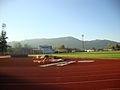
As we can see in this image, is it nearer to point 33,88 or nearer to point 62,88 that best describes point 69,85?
point 62,88

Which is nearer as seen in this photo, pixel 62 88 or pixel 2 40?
pixel 62 88

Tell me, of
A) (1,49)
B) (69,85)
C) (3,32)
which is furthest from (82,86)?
(3,32)

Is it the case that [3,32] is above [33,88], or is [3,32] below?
above

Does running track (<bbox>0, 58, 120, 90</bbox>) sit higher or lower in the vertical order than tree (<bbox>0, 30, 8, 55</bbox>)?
lower

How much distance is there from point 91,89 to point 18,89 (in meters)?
3.05

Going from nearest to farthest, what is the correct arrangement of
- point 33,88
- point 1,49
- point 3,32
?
point 33,88
point 1,49
point 3,32

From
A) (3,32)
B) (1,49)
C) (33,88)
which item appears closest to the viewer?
(33,88)

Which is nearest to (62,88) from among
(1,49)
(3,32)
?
(1,49)

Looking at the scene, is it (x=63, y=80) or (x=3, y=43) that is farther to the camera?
(x=3, y=43)

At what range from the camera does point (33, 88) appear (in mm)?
9336

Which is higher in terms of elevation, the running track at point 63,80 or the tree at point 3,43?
the tree at point 3,43

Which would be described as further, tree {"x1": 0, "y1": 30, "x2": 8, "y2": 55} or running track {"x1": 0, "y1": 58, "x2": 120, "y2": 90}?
tree {"x1": 0, "y1": 30, "x2": 8, "y2": 55}

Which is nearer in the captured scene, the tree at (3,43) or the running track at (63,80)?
the running track at (63,80)

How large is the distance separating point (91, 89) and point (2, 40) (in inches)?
2882
